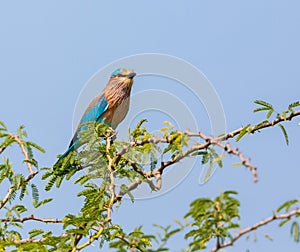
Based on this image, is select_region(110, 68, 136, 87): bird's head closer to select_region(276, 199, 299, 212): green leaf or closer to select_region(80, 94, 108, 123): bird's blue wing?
select_region(80, 94, 108, 123): bird's blue wing

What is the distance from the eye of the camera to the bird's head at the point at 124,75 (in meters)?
5.89

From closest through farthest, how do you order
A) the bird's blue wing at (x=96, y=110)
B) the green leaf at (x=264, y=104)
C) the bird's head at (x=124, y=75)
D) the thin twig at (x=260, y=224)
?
the thin twig at (x=260, y=224)
the green leaf at (x=264, y=104)
the bird's blue wing at (x=96, y=110)
the bird's head at (x=124, y=75)

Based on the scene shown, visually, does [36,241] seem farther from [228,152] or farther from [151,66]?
[228,152]

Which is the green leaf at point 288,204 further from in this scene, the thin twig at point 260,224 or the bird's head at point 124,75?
the bird's head at point 124,75

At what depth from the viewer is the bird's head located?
19.3 feet

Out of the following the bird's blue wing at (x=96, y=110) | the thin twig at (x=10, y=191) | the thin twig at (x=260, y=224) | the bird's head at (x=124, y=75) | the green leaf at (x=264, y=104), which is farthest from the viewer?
the bird's head at (x=124, y=75)

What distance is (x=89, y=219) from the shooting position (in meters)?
3.66

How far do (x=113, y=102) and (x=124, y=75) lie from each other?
0.26m

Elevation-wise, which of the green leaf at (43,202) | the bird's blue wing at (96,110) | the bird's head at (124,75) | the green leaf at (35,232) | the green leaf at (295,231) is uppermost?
the bird's head at (124,75)

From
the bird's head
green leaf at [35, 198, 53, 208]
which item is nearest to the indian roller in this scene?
the bird's head

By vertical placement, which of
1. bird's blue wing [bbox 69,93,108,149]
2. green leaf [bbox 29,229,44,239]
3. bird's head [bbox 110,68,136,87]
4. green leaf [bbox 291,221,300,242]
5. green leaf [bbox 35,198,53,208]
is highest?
bird's head [bbox 110,68,136,87]

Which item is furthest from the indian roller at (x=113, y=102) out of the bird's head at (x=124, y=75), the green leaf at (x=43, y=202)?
the green leaf at (x=43, y=202)

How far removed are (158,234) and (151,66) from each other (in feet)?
5.45

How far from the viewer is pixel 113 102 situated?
592 cm
